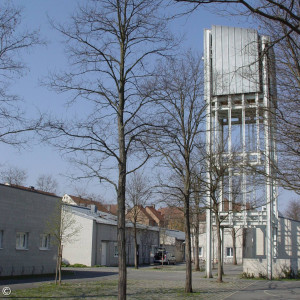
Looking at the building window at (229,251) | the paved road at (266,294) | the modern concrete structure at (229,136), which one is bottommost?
the paved road at (266,294)

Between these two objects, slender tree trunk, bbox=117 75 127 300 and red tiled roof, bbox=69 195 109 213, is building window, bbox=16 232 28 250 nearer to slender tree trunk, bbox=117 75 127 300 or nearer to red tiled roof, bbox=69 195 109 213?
slender tree trunk, bbox=117 75 127 300

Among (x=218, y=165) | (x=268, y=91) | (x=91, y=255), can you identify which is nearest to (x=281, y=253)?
(x=218, y=165)

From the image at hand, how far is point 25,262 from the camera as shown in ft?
92.6

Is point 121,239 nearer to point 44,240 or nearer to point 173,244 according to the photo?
point 44,240

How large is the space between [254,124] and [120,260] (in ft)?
19.1

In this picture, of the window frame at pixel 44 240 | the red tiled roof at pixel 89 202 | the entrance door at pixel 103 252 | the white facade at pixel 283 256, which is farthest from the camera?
the red tiled roof at pixel 89 202

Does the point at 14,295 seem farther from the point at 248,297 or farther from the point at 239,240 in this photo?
the point at 239,240

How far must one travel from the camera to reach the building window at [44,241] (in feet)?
100.0

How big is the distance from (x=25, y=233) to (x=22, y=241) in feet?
1.74

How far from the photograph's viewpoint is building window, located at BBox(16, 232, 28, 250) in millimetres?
28067

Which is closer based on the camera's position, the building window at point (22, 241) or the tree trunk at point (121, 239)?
the tree trunk at point (121, 239)

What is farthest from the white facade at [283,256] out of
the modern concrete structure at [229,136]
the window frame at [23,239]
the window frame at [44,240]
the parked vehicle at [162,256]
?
the parked vehicle at [162,256]

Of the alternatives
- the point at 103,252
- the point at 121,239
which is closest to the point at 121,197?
the point at 121,239

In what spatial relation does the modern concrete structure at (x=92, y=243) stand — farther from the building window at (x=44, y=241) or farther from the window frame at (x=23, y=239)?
the window frame at (x=23, y=239)
